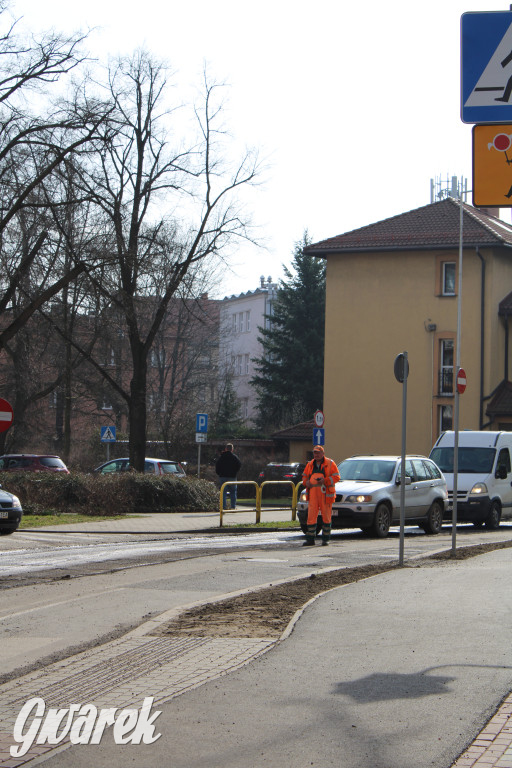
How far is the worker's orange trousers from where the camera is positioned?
714 inches

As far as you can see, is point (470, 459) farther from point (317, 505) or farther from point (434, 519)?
point (317, 505)

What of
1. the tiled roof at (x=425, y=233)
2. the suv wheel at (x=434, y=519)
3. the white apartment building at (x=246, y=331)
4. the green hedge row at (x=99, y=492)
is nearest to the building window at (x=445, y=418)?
the tiled roof at (x=425, y=233)

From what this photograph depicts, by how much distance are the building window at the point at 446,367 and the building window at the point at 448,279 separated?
2.10 meters

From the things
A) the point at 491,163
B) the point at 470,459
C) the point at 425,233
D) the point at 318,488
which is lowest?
the point at 318,488

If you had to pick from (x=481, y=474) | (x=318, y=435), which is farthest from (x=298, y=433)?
(x=481, y=474)

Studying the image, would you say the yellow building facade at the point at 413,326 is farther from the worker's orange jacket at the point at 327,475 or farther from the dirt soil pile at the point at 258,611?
the dirt soil pile at the point at 258,611

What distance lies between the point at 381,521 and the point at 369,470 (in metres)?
1.63

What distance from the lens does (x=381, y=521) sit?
21.1m

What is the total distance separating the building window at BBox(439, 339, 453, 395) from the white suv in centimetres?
2213

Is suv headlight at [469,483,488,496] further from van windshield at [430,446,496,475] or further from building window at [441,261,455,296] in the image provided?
building window at [441,261,455,296]

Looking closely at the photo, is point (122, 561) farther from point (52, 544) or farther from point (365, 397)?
point (365, 397)

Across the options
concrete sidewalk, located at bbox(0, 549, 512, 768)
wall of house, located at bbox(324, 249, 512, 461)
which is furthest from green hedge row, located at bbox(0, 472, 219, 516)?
wall of house, located at bbox(324, 249, 512, 461)

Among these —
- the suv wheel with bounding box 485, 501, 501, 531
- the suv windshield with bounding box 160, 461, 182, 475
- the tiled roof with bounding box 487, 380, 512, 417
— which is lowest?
the suv wheel with bounding box 485, 501, 501, 531

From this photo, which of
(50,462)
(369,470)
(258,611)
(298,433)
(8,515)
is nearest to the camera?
(258,611)
